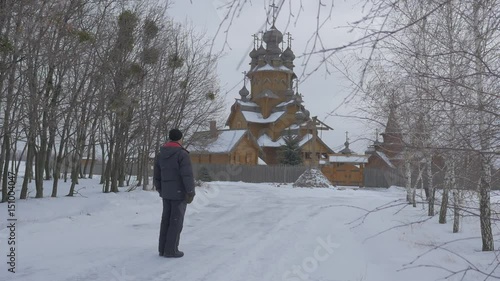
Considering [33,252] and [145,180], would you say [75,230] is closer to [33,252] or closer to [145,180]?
[33,252]

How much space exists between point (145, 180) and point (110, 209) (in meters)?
6.89

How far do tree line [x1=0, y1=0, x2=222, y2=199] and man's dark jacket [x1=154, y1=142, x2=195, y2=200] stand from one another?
2336mm

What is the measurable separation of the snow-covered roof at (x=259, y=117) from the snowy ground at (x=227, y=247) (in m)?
38.8

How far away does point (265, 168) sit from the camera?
44125 millimetres

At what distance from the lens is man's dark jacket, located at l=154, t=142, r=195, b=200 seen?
697 cm

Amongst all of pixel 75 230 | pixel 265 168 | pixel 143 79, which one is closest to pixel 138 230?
pixel 75 230

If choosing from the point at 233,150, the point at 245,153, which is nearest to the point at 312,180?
the point at 233,150

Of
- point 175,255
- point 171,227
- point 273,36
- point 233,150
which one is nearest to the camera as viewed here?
point 273,36

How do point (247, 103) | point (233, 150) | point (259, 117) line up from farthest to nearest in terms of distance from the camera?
point (247, 103), point (259, 117), point (233, 150)

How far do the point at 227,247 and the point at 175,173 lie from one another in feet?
5.53

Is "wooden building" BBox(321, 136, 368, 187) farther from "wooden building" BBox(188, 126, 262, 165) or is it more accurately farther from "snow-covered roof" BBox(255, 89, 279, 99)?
"snow-covered roof" BBox(255, 89, 279, 99)

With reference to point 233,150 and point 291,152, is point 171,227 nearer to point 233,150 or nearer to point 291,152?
point 291,152

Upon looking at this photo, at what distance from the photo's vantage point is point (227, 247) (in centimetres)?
775

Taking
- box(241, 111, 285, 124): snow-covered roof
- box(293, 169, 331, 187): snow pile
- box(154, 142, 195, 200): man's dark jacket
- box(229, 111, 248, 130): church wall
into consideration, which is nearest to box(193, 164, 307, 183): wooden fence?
box(241, 111, 285, 124): snow-covered roof
